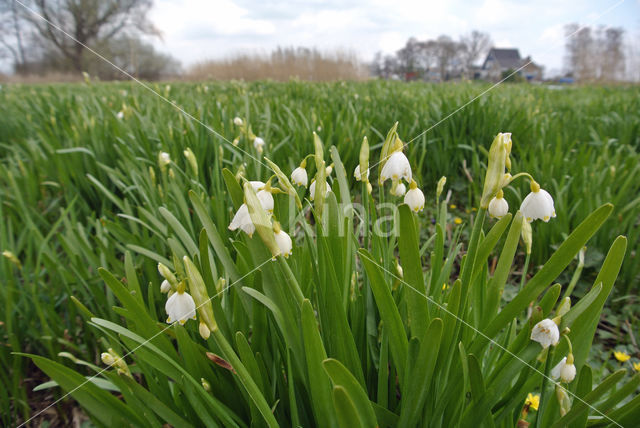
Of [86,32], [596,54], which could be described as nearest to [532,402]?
[596,54]

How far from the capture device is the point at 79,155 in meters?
1.97

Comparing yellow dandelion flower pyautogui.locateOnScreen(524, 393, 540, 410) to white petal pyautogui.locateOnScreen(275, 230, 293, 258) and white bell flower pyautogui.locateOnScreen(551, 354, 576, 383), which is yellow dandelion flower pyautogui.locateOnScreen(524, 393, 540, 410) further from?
white petal pyautogui.locateOnScreen(275, 230, 293, 258)

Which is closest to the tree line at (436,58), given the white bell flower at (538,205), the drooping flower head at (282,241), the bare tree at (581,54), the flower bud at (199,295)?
the bare tree at (581,54)

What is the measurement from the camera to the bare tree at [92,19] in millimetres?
981

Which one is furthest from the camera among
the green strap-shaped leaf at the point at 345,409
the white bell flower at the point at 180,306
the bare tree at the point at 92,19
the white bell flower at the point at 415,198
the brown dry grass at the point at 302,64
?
the brown dry grass at the point at 302,64

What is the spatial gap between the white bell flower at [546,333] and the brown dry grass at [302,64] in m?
0.85

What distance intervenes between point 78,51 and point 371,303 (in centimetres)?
129

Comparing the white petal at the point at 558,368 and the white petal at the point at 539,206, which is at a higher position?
the white petal at the point at 539,206

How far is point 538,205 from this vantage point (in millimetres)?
590

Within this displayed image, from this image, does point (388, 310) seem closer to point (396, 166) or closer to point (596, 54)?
point (396, 166)

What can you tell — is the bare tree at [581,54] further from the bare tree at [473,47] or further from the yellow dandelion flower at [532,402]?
the yellow dandelion flower at [532,402]

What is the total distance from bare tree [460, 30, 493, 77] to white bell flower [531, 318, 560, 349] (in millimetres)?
578

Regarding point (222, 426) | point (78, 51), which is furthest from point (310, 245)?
point (78, 51)

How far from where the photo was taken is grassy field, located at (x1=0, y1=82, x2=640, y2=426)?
65cm
